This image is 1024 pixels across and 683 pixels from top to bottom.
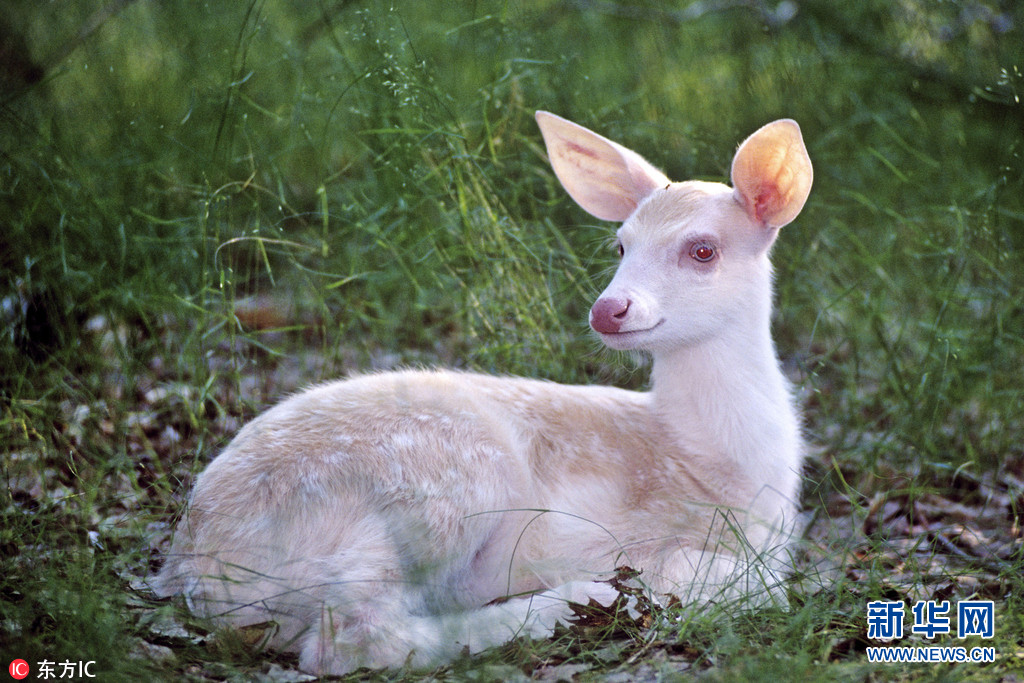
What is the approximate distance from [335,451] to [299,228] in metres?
2.56

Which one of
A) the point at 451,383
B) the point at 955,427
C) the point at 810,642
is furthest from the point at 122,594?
the point at 955,427

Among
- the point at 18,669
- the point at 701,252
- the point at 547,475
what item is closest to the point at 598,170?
the point at 701,252

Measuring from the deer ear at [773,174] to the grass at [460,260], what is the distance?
0.78 metres

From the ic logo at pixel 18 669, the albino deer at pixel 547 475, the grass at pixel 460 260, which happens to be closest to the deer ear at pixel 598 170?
the albino deer at pixel 547 475

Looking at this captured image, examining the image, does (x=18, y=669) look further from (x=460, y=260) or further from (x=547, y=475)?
(x=460, y=260)

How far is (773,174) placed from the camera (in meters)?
3.53

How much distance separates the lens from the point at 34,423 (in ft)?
12.7

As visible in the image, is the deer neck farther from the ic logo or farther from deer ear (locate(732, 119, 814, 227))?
the ic logo

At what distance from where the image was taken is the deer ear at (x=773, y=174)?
11.3 ft

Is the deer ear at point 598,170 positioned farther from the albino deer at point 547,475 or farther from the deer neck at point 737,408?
the deer neck at point 737,408

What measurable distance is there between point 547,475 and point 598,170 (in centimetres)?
123

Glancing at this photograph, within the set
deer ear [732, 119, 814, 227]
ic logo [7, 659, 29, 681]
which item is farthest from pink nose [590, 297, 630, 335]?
ic logo [7, 659, 29, 681]

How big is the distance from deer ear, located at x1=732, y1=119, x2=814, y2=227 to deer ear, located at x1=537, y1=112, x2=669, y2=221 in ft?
1.27

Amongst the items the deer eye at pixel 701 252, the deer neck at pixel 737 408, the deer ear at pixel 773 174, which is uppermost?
the deer ear at pixel 773 174
